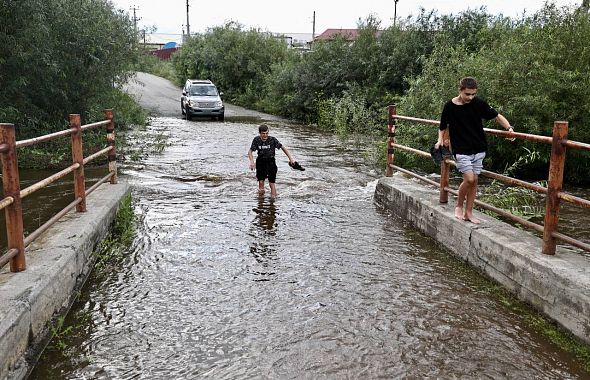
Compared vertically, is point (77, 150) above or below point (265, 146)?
above

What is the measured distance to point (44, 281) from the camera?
13.7ft

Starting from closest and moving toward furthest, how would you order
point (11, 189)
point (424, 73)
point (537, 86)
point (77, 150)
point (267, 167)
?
point (11, 189) < point (77, 150) < point (267, 167) < point (537, 86) < point (424, 73)

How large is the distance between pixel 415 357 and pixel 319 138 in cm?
1567

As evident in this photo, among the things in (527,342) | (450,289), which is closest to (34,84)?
(450,289)

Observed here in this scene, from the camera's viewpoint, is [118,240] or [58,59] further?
[58,59]

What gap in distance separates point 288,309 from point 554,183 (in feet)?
8.26

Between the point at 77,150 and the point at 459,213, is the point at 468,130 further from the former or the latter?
the point at 77,150

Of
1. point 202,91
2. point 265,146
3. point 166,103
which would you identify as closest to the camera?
point 265,146

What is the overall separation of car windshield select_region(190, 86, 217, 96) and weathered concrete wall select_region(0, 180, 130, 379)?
66.1 feet

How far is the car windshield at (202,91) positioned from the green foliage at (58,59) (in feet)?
34.8

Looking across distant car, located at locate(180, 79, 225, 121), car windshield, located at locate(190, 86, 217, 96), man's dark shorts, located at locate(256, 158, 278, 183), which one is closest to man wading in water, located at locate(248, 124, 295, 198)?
man's dark shorts, located at locate(256, 158, 278, 183)

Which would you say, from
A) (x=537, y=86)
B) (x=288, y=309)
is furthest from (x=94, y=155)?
(x=537, y=86)

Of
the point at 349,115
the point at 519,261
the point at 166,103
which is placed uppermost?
the point at 349,115

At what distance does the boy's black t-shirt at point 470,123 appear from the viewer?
5.94m
